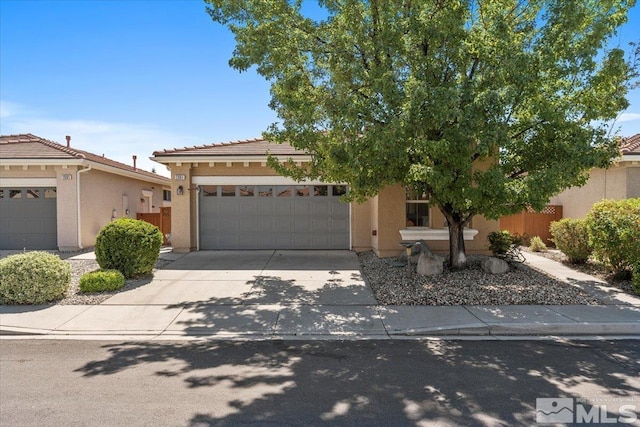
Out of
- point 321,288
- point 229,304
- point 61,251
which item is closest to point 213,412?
point 229,304

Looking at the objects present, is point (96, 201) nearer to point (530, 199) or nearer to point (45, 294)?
point (45, 294)

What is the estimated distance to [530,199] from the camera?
7500 mm

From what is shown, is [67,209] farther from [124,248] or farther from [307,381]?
[307,381]

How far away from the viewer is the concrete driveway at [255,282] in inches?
327

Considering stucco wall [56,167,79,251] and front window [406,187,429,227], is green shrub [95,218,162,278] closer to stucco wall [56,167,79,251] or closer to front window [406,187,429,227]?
stucco wall [56,167,79,251]

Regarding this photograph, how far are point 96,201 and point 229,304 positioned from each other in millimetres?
10659

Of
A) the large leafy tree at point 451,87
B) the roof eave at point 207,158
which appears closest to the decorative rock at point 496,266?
the large leafy tree at point 451,87

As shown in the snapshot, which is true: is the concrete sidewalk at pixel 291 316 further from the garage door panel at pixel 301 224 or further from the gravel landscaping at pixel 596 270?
the garage door panel at pixel 301 224

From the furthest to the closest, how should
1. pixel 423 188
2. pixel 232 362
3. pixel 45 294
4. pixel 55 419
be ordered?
pixel 423 188
pixel 45 294
pixel 232 362
pixel 55 419

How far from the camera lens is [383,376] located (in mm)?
4711

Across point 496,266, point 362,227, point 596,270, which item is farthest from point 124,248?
point 596,270

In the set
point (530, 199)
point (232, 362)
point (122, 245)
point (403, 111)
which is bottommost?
point (232, 362)

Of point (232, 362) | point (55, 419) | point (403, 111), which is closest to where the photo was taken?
point (55, 419)

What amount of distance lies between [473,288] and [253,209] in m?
8.49
